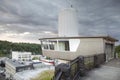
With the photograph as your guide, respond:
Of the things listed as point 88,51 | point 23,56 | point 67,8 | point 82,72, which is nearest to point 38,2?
point 67,8

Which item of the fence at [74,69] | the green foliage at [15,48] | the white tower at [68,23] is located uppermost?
the white tower at [68,23]

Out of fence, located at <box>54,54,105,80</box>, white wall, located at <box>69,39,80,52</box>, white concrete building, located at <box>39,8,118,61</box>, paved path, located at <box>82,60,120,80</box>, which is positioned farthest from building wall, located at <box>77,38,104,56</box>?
paved path, located at <box>82,60,120,80</box>

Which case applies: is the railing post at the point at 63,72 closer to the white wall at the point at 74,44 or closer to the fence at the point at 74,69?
the fence at the point at 74,69

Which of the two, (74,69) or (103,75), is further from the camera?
(103,75)

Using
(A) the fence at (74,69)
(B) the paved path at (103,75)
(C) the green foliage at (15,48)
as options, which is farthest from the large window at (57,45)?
(C) the green foliage at (15,48)

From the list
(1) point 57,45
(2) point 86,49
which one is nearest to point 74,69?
(2) point 86,49

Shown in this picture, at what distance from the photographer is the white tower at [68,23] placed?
2320 centimetres

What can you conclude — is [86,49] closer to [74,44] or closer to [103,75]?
[74,44]

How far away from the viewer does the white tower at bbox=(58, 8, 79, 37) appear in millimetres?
23203

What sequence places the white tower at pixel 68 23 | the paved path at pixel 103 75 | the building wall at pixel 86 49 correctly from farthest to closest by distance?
the white tower at pixel 68 23 < the building wall at pixel 86 49 < the paved path at pixel 103 75

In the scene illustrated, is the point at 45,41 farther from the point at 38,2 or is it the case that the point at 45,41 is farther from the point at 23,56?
the point at 38,2

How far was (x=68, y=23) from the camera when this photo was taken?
23.3m

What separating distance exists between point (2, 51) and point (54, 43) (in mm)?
24347

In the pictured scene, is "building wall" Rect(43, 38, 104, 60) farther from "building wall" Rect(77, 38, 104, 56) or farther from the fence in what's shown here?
the fence
